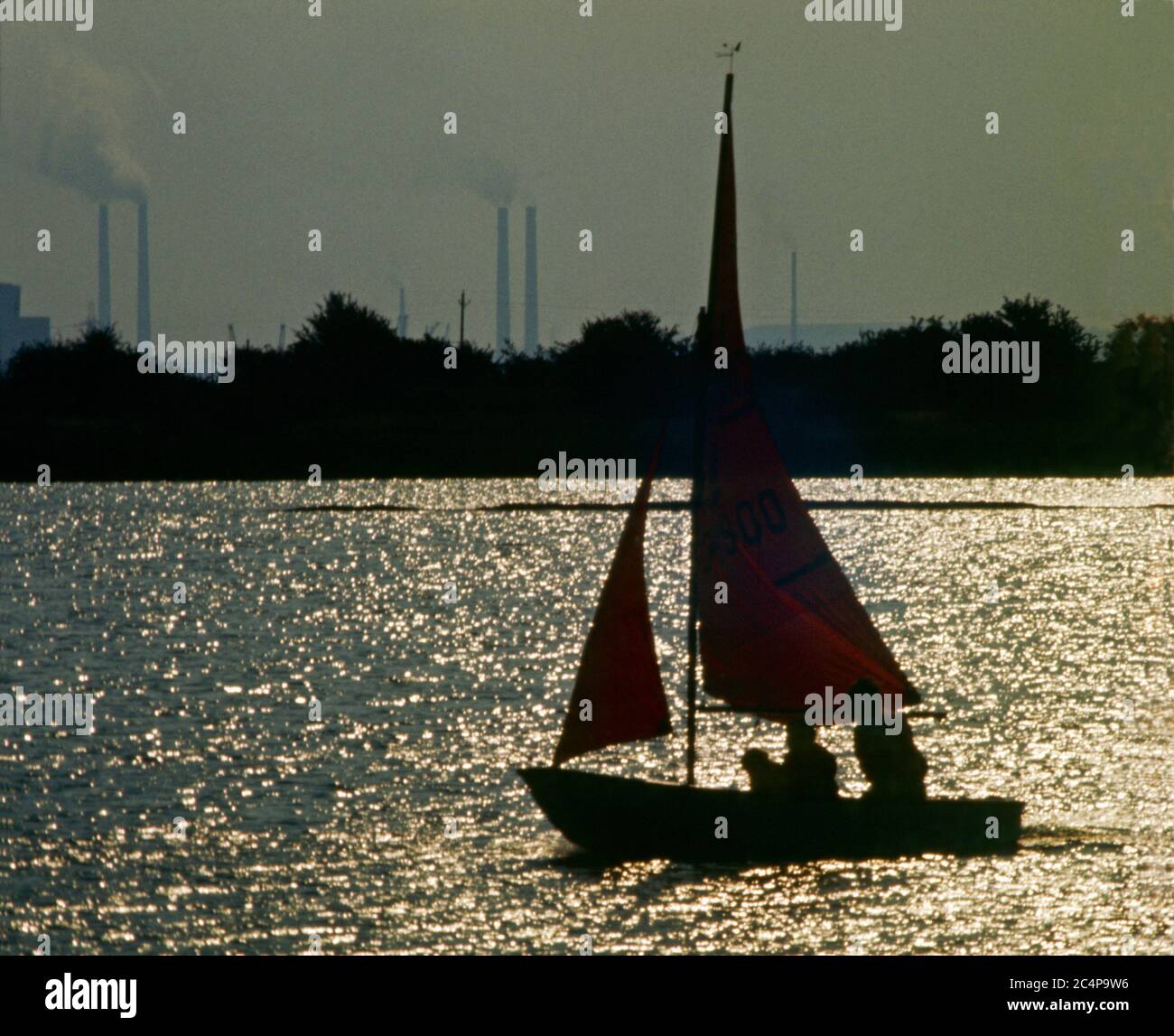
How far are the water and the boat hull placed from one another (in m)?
0.38

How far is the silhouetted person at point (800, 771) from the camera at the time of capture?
25234 mm

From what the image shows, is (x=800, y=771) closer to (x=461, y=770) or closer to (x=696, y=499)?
(x=696, y=499)

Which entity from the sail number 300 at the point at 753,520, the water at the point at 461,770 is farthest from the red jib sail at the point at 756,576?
the water at the point at 461,770

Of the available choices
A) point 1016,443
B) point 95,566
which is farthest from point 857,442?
point 95,566

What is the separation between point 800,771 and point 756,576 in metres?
2.51

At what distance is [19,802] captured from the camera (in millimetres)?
31609

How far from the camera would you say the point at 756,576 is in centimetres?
2600

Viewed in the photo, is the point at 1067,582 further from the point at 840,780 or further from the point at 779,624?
the point at 779,624

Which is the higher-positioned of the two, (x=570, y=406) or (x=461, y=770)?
(x=570, y=406)

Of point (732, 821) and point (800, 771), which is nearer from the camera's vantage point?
point (732, 821)

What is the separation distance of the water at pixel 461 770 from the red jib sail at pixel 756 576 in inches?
94.3

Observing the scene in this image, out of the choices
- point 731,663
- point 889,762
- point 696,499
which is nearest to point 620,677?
point 731,663

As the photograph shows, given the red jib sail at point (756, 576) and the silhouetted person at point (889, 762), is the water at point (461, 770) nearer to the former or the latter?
the silhouetted person at point (889, 762)
